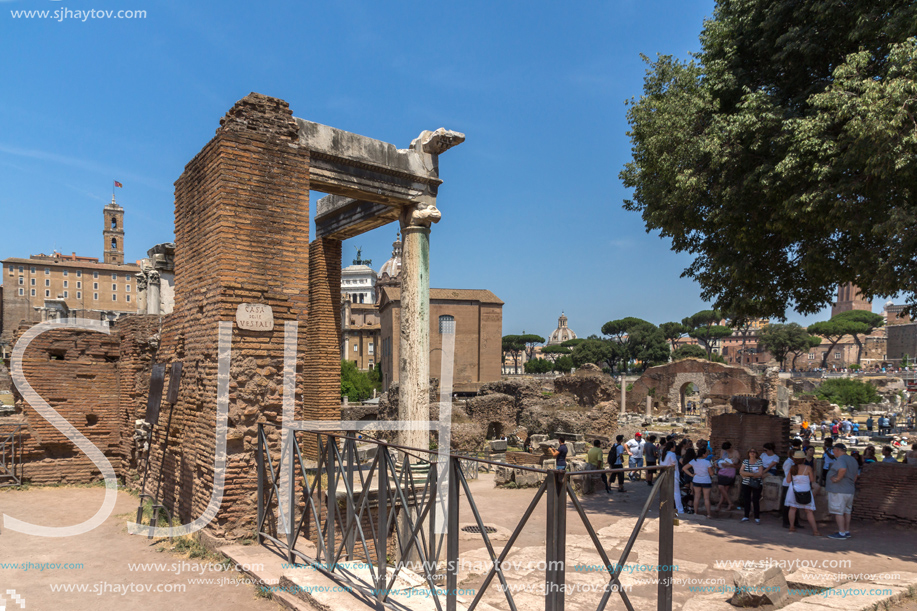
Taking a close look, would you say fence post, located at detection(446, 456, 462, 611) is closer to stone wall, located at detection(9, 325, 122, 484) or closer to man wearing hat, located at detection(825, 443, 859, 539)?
man wearing hat, located at detection(825, 443, 859, 539)

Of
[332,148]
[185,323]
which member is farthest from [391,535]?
[332,148]

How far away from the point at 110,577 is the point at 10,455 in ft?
20.5

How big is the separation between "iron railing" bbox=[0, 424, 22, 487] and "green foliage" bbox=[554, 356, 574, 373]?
7028 centimetres

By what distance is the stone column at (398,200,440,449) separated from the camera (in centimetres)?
942

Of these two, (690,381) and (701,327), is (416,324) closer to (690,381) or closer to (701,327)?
(690,381)

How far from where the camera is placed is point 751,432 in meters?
13.4

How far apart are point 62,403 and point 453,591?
9.50 m

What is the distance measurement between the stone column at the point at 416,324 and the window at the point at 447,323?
1488 inches

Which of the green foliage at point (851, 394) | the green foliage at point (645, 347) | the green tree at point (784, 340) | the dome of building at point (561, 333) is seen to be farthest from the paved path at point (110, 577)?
the dome of building at point (561, 333)

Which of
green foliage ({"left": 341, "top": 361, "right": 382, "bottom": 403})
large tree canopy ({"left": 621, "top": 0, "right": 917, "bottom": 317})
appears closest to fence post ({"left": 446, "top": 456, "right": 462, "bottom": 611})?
large tree canopy ({"left": 621, "top": 0, "right": 917, "bottom": 317})

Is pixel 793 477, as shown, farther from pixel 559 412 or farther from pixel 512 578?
pixel 559 412

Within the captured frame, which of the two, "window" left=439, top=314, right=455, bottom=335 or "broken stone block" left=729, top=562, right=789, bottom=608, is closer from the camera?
"broken stone block" left=729, top=562, right=789, bottom=608

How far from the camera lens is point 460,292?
49.6m

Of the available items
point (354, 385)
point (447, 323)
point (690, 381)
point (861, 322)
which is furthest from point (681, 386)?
point (861, 322)
